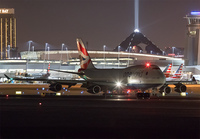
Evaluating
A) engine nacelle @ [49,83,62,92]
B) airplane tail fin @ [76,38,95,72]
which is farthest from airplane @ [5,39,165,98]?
airplane tail fin @ [76,38,95,72]

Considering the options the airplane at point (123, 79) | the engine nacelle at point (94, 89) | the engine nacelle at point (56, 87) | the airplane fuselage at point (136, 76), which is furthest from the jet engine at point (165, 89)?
the engine nacelle at point (56, 87)

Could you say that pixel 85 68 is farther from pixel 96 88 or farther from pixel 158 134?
pixel 158 134

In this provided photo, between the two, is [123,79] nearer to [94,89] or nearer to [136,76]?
[136,76]

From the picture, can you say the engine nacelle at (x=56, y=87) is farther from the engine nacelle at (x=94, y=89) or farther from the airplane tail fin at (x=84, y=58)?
the airplane tail fin at (x=84, y=58)

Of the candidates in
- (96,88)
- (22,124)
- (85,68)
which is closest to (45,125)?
(22,124)

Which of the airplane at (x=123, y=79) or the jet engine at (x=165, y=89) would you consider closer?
the airplane at (x=123, y=79)

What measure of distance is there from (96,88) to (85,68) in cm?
947

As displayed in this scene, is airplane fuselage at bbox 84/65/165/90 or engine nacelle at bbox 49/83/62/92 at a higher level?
airplane fuselage at bbox 84/65/165/90

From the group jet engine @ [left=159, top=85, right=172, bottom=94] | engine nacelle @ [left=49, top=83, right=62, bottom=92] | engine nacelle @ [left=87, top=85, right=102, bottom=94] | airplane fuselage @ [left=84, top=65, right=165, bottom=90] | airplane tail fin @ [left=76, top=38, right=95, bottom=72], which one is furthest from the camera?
airplane tail fin @ [left=76, top=38, right=95, bottom=72]

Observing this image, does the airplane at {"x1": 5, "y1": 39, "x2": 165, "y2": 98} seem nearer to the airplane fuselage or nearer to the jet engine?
the airplane fuselage

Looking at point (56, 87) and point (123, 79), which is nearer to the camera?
point (123, 79)

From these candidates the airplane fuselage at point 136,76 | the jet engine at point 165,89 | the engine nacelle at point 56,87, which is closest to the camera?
the airplane fuselage at point 136,76

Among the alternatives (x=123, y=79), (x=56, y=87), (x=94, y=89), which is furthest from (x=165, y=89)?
(x=56, y=87)

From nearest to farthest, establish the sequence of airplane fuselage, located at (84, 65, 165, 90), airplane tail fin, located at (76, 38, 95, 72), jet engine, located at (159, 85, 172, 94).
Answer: airplane fuselage, located at (84, 65, 165, 90) → jet engine, located at (159, 85, 172, 94) → airplane tail fin, located at (76, 38, 95, 72)
